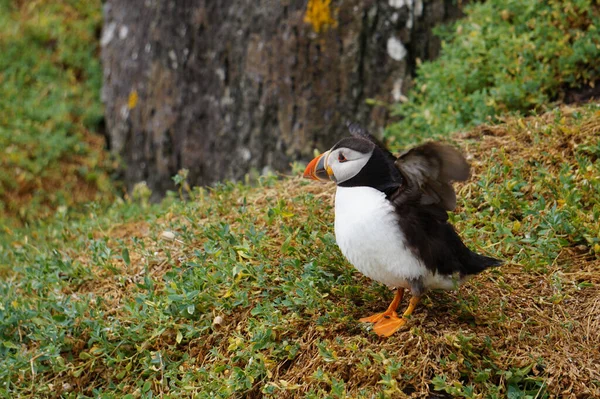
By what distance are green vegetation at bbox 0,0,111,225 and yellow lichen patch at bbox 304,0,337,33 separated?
273cm

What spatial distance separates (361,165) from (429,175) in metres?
0.30

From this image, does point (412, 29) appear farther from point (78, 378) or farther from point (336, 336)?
point (78, 378)

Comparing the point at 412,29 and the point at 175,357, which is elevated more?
the point at 412,29

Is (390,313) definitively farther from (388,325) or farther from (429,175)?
(429,175)

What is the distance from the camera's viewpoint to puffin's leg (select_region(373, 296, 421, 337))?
313 centimetres

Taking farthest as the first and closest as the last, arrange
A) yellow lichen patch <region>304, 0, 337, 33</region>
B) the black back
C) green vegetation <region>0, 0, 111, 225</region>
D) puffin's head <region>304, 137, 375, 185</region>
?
green vegetation <region>0, 0, 111, 225</region>, yellow lichen patch <region>304, 0, 337, 33</region>, puffin's head <region>304, 137, 375, 185</region>, the black back

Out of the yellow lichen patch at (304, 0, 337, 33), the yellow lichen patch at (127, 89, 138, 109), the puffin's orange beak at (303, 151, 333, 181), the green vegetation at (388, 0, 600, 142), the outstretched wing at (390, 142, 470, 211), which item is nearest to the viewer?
the outstretched wing at (390, 142, 470, 211)

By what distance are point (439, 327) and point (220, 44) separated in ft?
13.6

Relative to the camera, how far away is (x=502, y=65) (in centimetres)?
543

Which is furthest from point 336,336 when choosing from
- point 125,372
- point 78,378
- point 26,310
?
point 26,310

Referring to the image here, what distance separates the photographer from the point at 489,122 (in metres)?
5.04

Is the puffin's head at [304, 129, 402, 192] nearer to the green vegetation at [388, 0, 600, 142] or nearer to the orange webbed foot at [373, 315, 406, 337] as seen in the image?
the orange webbed foot at [373, 315, 406, 337]

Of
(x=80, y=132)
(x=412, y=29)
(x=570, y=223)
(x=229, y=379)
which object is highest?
(x=412, y=29)

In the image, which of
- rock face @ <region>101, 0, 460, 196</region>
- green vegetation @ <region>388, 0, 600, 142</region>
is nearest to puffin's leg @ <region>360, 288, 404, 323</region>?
green vegetation @ <region>388, 0, 600, 142</region>
